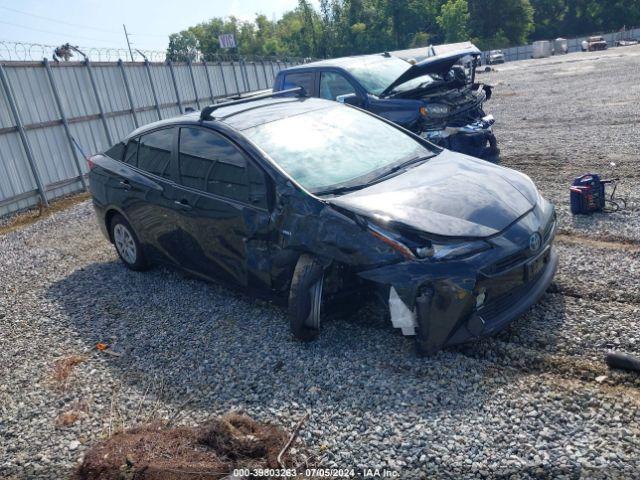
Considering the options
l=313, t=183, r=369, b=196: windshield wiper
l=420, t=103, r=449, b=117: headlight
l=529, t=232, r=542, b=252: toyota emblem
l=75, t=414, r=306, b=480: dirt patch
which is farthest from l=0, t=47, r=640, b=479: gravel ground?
l=420, t=103, r=449, b=117: headlight

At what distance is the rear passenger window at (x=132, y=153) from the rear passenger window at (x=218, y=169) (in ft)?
2.81

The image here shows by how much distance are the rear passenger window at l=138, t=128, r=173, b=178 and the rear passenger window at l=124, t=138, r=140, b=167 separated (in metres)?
0.08

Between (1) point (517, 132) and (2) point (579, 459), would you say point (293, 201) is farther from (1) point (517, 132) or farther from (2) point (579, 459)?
(1) point (517, 132)

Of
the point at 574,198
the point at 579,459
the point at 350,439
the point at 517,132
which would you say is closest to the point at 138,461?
the point at 350,439

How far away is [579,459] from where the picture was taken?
108 inches

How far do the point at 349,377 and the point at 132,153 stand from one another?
11.9 feet

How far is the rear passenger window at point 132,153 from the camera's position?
586cm

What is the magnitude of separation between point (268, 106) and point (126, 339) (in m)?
2.54

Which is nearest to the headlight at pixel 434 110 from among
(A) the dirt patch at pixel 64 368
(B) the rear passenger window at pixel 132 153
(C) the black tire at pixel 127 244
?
(B) the rear passenger window at pixel 132 153

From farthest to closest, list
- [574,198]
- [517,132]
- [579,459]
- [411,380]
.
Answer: [517,132] → [574,198] → [411,380] → [579,459]

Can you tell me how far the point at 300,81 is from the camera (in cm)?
970

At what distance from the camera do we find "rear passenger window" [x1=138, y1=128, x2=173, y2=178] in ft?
17.7

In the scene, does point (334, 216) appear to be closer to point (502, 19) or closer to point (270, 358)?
point (270, 358)

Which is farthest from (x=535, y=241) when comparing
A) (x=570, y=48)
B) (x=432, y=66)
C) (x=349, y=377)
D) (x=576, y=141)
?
(x=570, y=48)
